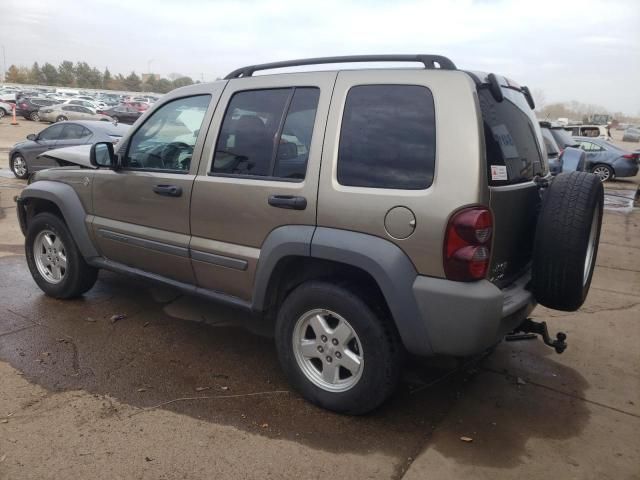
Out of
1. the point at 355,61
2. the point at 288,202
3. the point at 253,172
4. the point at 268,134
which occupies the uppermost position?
the point at 355,61

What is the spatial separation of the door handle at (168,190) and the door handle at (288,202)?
0.86m

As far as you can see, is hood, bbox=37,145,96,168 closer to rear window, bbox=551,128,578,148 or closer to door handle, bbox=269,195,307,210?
door handle, bbox=269,195,307,210

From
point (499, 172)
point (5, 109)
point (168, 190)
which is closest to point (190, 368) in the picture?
point (168, 190)

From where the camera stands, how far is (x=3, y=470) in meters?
2.58

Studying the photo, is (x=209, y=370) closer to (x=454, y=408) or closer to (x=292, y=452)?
(x=292, y=452)

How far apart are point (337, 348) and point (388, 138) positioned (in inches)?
48.5

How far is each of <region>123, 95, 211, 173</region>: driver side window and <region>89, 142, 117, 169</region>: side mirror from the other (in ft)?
0.34

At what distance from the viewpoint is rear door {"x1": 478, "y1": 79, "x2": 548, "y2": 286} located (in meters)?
2.74

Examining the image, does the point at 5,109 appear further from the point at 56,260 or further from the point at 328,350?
the point at 328,350

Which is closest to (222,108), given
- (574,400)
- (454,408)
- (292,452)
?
(292,452)

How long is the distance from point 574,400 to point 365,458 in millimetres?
1581

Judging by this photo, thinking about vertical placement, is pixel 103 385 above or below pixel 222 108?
below

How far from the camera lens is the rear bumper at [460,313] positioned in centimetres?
259

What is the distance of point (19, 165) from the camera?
12.8 m
